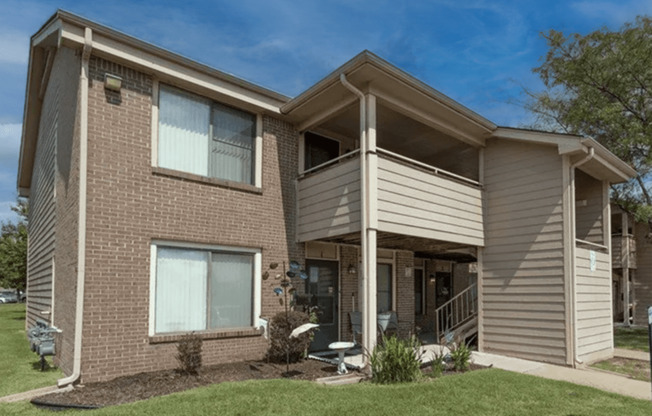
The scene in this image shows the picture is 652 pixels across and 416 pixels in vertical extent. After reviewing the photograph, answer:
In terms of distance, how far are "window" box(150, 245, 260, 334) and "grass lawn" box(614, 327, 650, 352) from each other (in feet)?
33.8

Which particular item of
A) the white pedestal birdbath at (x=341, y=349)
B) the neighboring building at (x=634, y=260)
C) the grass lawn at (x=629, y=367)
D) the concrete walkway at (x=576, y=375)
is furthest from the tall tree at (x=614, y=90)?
the white pedestal birdbath at (x=341, y=349)

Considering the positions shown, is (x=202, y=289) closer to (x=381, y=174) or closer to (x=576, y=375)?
(x=381, y=174)

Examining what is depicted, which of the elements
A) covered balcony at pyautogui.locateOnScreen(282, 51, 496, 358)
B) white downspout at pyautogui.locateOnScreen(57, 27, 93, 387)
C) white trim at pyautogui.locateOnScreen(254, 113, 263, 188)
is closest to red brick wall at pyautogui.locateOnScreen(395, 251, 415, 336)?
covered balcony at pyautogui.locateOnScreen(282, 51, 496, 358)

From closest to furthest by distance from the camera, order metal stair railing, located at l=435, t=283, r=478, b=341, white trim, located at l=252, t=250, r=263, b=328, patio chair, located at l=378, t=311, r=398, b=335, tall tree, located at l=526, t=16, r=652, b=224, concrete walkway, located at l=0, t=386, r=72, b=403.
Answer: concrete walkway, located at l=0, t=386, r=72, b=403 < white trim, located at l=252, t=250, r=263, b=328 < patio chair, located at l=378, t=311, r=398, b=335 < metal stair railing, located at l=435, t=283, r=478, b=341 < tall tree, located at l=526, t=16, r=652, b=224

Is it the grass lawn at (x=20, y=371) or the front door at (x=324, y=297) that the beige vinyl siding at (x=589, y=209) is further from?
the grass lawn at (x=20, y=371)

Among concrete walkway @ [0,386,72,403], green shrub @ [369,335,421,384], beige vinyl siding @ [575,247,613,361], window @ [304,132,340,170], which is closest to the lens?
concrete walkway @ [0,386,72,403]

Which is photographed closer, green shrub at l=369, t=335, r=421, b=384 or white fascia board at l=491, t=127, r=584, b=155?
green shrub at l=369, t=335, r=421, b=384

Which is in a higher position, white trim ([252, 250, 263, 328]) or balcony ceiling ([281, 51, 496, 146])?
balcony ceiling ([281, 51, 496, 146])

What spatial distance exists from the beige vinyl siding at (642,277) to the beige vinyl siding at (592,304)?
11982mm

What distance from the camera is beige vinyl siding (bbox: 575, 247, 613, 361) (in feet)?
31.5

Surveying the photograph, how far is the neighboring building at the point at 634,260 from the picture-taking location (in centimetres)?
1970

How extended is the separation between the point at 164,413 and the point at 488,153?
882 centimetres

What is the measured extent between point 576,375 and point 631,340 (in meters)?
7.30

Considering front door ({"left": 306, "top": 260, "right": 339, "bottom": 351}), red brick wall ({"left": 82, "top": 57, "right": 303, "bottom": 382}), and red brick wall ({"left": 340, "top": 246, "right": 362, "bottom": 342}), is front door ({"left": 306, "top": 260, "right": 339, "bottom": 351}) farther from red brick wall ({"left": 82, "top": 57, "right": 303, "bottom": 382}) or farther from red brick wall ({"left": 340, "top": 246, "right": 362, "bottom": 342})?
red brick wall ({"left": 82, "top": 57, "right": 303, "bottom": 382})
